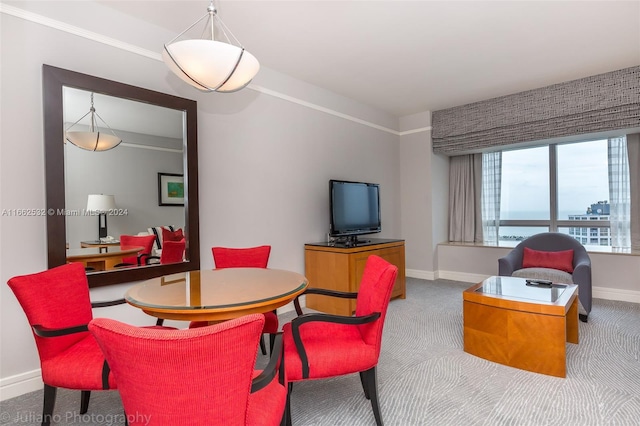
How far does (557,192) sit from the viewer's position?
5.03 meters

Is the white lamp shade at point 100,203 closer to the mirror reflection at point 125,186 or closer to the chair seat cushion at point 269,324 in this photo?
the mirror reflection at point 125,186

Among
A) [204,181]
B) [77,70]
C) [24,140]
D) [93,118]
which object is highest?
[77,70]

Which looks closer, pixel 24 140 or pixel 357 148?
pixel 24 140

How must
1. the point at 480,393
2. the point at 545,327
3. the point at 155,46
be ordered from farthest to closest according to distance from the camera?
1. the point at 155,46
2. the point at 545,327
3. the point at 480,393

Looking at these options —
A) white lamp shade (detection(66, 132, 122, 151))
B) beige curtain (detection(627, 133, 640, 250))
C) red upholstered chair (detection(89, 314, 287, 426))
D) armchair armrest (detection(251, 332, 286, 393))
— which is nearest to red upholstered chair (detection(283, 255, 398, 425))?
armchair armrest (detection(251, 332, 286, 393))

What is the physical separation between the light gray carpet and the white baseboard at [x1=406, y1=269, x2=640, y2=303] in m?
1.48

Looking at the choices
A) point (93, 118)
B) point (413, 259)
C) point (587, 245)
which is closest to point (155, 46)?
point (93, 118)

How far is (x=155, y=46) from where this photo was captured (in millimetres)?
2848

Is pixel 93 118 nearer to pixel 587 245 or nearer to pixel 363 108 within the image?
pixel 363 108

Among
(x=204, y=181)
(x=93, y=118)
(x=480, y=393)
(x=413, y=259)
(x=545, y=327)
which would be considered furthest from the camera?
(x=413, y=259)

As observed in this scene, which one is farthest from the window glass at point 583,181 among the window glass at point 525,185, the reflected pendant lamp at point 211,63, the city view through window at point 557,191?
the reflected pendant lamp at point 211,63

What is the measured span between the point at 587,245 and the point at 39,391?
613cm

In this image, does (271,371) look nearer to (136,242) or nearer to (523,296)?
(136,242)

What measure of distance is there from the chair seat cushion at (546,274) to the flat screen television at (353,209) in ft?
5.71
